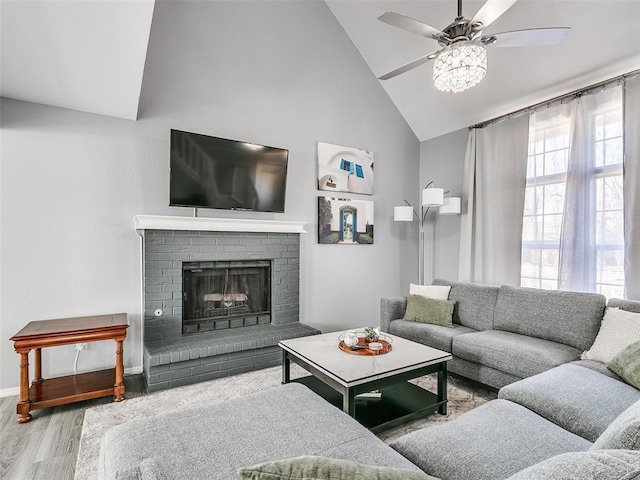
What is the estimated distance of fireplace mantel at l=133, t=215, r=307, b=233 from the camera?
2.95 m

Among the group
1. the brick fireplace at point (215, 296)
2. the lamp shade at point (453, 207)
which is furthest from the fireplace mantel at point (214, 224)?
the lamp shade at point (453, 207)

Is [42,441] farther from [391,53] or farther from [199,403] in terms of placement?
[391,53]

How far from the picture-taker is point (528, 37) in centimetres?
214

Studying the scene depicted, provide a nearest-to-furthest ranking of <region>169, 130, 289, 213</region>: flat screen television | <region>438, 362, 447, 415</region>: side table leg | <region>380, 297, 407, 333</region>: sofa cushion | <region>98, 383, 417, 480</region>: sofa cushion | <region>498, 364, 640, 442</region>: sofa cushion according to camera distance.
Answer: <region>98, 383, 417, 480</region>: sofa cushion, <region>498, 364, 640, 442</region>: sofa cushion, <region>438, 362, 447, 415</region>: side table leg, <region>169, 130, 289, 213</region>: flat screen television, <region>380, 297, 407, 333</region>: sofa cushion

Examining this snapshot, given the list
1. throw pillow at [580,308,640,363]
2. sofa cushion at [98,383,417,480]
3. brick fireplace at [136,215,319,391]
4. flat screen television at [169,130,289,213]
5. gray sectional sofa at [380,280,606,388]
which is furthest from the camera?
flat screen television at [169,130,289,213]

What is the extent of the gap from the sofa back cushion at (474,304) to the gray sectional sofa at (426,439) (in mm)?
1018

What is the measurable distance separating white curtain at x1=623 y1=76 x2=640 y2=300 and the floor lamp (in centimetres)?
155

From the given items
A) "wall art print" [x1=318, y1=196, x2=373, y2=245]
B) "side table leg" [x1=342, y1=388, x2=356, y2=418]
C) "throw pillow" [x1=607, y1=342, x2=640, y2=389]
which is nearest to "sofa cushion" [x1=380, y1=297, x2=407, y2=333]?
"wall art print" [x1=318, y1=196, x2=373, y2=245]

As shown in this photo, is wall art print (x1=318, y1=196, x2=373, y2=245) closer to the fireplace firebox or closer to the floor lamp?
the floor lamp

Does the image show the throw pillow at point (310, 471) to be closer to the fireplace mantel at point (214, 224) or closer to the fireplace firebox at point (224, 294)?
the fireplace mantel at point (214, 224)

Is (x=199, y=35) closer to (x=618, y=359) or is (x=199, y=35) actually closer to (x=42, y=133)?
(x=42, y=133)

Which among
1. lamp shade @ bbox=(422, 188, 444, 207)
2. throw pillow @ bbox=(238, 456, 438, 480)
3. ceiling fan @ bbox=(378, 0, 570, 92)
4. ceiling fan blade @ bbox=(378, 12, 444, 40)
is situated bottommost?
throw pillow @ bbox=(238, 456, 438, 480)

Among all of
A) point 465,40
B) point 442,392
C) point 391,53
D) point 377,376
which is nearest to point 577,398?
point 442,392

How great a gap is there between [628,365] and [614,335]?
0.38 meters
